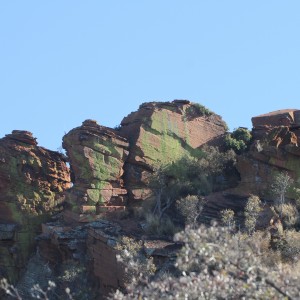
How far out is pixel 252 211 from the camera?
41438mm

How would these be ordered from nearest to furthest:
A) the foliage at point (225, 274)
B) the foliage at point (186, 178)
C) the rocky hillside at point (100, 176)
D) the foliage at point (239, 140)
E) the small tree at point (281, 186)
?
the foliage at point (225, 274)
the small tree at point (281, 186)
the rocky hillside at point (100, 176)
the foliage at point (186, 178)
the foliage at point (239, 140)

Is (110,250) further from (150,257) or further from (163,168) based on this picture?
(163,168)

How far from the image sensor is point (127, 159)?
4897cm

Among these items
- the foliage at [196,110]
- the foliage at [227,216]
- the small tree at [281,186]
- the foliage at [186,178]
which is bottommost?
the foliage at [227,216]

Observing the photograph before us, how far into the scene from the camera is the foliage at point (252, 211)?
1555 inches

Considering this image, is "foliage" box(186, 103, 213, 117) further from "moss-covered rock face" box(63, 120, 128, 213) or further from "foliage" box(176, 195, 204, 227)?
"foliage" box(176, 195, 204, 227)

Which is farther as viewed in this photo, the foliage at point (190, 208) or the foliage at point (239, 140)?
the foliage at point (239, 140)

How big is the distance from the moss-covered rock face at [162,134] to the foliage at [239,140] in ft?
2.69

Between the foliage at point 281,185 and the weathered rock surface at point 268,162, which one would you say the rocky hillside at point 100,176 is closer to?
the weathered rock surface at point 268,162

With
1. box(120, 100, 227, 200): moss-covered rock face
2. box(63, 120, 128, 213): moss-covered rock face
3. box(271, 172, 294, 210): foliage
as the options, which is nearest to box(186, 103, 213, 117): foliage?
box(120, 100, 227, 200): moss-covered rock face

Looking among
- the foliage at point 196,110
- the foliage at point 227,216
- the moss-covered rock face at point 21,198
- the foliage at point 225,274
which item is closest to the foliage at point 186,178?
the foliage at point 196,110

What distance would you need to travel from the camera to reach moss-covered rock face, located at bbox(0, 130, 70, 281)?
48531 mm

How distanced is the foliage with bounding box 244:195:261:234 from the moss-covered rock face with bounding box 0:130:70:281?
11977mm

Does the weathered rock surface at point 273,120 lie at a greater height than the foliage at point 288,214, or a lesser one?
greater
